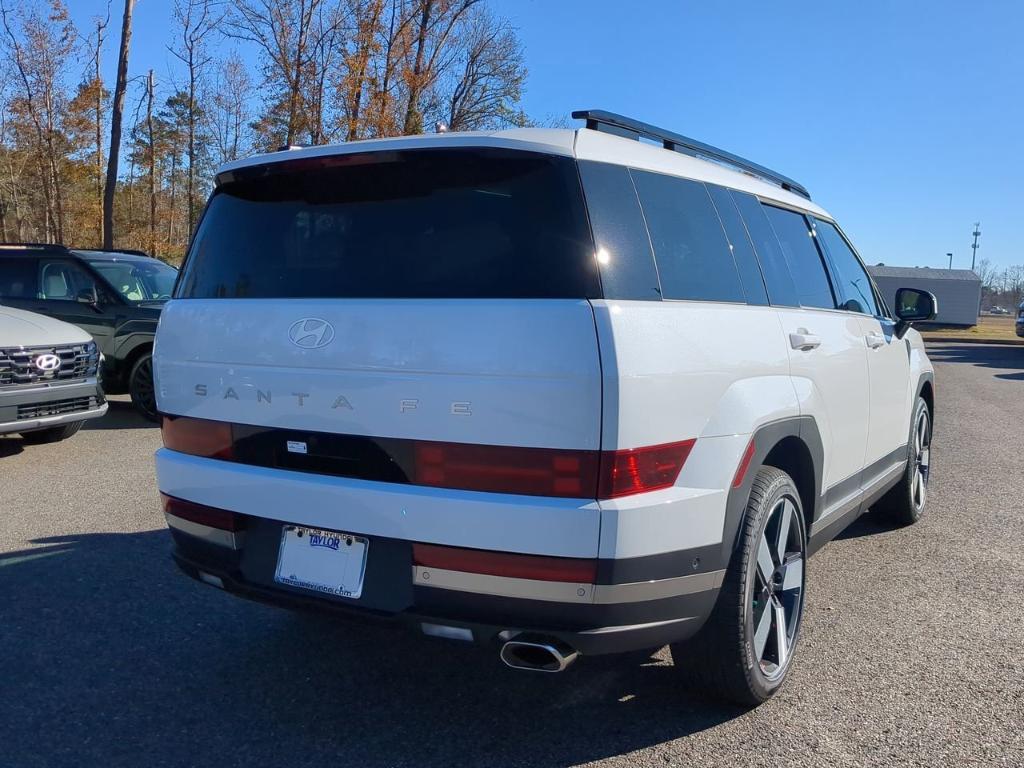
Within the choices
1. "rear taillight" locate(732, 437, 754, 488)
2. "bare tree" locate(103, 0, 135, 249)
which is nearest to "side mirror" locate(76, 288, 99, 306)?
"rear taillight" locate(732, 437, 754, 488)

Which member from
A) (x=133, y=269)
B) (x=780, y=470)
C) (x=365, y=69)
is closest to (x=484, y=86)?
(x=365, y=69)

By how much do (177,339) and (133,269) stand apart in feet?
26.4

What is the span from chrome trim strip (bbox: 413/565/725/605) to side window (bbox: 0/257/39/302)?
902 centimetres

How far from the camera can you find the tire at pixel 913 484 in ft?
17.9

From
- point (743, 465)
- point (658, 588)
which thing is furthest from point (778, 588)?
point (658, 588)

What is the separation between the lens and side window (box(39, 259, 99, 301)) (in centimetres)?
978

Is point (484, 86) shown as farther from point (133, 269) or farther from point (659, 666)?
point (659, 666)

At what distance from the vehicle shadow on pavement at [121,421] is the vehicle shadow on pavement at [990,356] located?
53.3 ft

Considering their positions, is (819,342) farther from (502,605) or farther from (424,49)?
(424,49)

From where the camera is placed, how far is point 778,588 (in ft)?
10.7

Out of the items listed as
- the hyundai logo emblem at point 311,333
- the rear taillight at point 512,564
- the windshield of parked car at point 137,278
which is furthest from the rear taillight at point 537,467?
the windshield of parked car at point 137,278

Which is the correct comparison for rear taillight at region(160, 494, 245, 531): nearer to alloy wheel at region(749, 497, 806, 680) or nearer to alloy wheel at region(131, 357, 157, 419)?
alloy wheel at region(749, 497, 806, 680)

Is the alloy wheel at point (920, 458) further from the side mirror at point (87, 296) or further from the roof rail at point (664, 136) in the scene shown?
the side mirror at point (87, 296)

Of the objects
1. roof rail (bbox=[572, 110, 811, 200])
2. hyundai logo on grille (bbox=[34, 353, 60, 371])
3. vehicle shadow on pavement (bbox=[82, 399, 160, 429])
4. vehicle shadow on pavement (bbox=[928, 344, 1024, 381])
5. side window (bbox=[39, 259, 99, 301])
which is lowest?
vehicle shadow on pavement (bbox=[82, 399, 160, 429])
